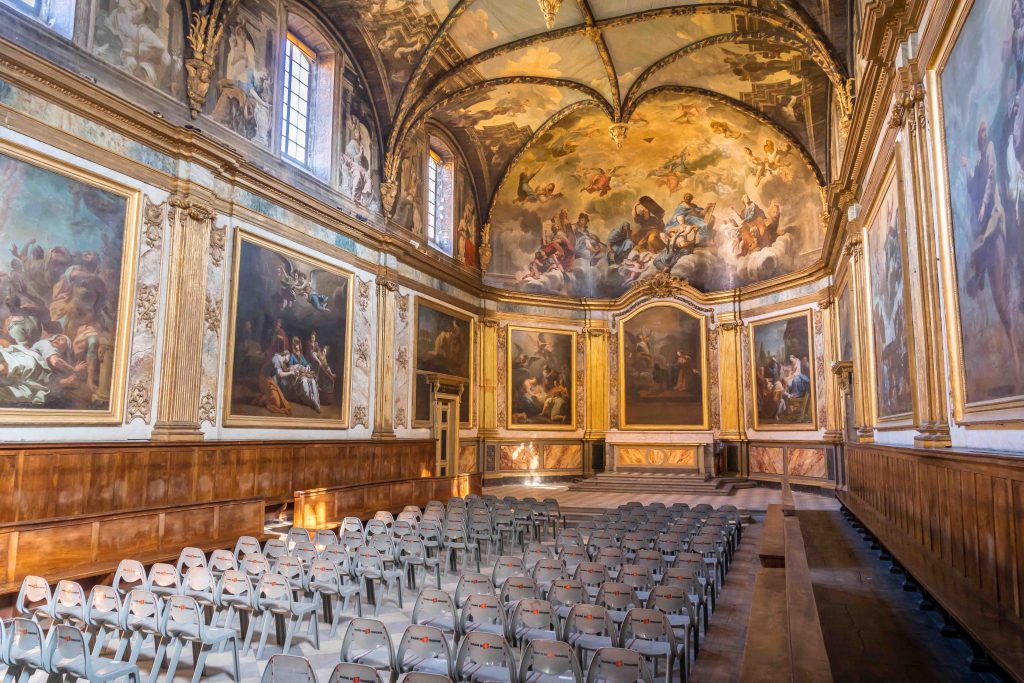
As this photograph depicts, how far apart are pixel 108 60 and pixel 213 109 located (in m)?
2.27

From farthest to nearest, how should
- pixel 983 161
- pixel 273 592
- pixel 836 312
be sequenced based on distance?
pixel 836 312
pixel 273 592
pixel 983 161

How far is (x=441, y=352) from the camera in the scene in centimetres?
2130

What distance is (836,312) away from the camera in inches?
787

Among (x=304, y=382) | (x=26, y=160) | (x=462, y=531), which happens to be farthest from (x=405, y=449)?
(x=26, y=160)

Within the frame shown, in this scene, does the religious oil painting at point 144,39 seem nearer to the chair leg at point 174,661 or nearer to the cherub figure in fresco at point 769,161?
the chair leg at point 174,661

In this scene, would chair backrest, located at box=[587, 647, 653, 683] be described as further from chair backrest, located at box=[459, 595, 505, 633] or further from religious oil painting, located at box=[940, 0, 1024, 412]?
religious oil painting, located at box=[940, 0, 1024, 412]

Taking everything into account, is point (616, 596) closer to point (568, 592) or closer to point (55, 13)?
point (568, 592)

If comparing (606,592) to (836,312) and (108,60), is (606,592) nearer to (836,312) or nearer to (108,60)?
(108,60)

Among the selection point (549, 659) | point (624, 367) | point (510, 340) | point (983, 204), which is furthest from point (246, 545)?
point (624, 367)

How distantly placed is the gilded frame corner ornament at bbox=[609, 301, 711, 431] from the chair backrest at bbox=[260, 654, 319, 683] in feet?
70.4

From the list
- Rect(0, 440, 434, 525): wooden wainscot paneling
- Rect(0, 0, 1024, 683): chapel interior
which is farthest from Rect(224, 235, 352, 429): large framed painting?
Rect(0, 440, 434, 525): wooden wainscot paneling

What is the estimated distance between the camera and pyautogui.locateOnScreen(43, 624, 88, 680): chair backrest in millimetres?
4859

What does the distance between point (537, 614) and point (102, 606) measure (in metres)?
3.94

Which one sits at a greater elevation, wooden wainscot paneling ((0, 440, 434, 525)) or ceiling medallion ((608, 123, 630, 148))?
ceiling medallion ((608, 123, 630, 148))
